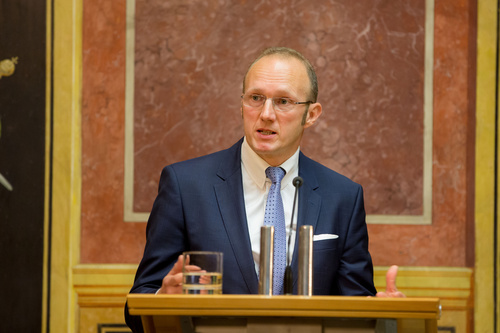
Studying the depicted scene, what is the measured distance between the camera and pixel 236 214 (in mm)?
2432

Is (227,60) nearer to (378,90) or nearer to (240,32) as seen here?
(240,32)

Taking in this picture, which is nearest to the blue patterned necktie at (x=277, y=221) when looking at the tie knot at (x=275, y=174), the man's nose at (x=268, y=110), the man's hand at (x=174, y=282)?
the tie knot at (x=275, y=174)

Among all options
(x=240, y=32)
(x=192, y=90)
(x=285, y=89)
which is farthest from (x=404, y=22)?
(x=285, y=89)

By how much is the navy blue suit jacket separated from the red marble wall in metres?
1.12

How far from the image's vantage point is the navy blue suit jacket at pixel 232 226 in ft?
7.66

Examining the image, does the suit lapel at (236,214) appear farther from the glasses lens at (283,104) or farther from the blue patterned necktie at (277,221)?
the glasses lens at (283,104)

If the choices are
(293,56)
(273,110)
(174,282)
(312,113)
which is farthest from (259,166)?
(174,282)

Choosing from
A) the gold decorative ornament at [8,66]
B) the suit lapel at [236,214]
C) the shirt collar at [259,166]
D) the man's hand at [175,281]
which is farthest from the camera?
the gold decorative ornament at [8,66]

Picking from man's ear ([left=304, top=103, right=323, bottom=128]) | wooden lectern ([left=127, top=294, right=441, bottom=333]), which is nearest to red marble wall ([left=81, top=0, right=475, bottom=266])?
man's ear ([left=304, top=103, right=323, bottom=128])

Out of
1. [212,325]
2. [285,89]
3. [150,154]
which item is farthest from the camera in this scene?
[150,154]

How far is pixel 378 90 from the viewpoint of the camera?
378 centimetres

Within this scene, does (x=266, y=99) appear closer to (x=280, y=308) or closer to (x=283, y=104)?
(x=283, y=104)

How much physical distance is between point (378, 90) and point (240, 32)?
0.86 metres

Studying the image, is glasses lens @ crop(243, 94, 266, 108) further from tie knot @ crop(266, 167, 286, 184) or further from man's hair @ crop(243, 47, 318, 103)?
tie knot @ crop(266, 167, 286, 184)
